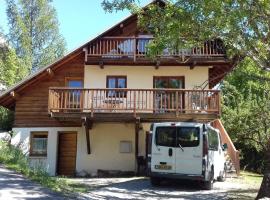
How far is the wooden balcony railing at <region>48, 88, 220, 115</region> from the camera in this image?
20.3 meters

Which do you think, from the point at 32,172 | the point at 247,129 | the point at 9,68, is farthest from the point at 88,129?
the point at 9,68

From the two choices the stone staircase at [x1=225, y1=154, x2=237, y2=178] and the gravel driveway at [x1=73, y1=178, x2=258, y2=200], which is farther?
the stone staircase at [x1=225, y1=154, x2=237, y2=178]

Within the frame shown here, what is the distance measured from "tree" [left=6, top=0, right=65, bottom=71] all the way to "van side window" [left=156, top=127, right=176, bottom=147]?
995 inches

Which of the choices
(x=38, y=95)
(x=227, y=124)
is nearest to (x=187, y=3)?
(x=38, y=95)

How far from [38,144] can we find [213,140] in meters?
10.1

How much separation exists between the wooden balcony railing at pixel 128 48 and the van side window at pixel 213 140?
5.51m

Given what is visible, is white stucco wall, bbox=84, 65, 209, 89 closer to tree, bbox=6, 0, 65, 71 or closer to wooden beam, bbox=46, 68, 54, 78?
wooden beam, bbox=46, 68, 54, 78

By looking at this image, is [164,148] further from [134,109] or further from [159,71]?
[159,71]

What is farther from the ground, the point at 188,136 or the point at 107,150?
the point at 188,136

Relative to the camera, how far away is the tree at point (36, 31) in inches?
1561

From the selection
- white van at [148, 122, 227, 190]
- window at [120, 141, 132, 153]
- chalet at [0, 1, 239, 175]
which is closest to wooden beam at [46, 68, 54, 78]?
chalet at [0, 1, 239, 175]

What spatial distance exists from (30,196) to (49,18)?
32179 millimetres

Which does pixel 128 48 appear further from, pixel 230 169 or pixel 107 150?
pixel 230 169

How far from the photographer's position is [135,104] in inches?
806
